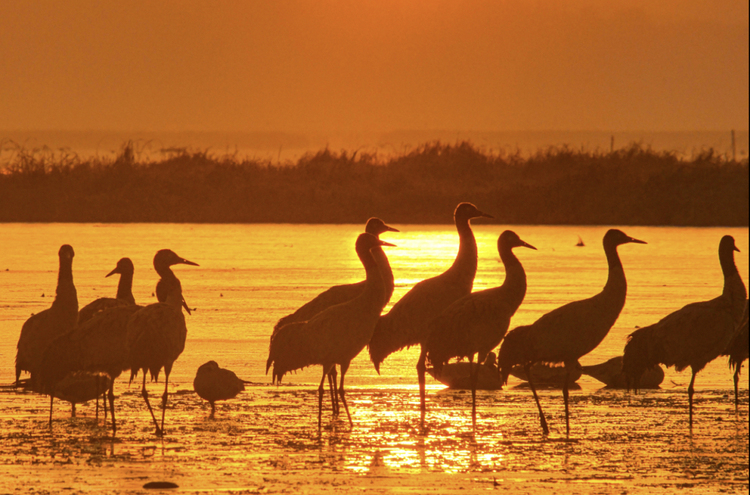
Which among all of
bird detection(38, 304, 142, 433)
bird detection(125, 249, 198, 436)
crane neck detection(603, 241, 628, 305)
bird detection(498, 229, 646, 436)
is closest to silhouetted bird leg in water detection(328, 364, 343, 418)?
bird detection(125, 249, 198, 436)

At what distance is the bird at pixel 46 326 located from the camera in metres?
9.69

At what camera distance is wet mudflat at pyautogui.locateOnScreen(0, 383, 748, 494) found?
7152 mm

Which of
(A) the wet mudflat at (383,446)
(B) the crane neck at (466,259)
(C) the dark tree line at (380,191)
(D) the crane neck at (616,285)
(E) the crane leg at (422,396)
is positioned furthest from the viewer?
(C) the dark tree line at (380,191)

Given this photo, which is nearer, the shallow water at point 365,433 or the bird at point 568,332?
the shallow water at point 365,433

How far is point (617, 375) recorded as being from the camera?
1124 centimetres

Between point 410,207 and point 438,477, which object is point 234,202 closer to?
point 410,207

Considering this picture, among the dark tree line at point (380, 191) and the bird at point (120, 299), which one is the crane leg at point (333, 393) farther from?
the dark tree line at point (380, 191)

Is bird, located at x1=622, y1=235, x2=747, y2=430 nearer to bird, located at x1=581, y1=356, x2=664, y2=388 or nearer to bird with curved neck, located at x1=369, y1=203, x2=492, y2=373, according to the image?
bird, located at x1=581, y1=356, x2=664, y2=388

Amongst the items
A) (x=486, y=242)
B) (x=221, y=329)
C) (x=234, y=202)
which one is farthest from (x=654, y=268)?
(x=234, y=202)

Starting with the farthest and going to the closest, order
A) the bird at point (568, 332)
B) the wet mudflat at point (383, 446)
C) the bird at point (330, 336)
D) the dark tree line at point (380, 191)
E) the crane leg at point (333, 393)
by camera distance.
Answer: the dark tree line at point (380, 191), the crane leg at point (333, 393), the bird at point (568, 332), the bird at point (330, 336), the wet mudflat at point (383, 446)

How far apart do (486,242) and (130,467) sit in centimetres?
2345

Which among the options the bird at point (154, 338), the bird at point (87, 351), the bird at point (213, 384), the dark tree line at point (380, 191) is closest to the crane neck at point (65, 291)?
the bird at point (87, 351)

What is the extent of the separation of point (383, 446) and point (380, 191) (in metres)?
34.6

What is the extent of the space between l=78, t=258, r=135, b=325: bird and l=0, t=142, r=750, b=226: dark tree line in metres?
28.4
